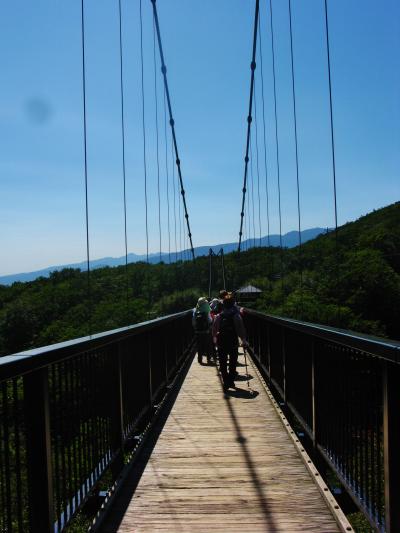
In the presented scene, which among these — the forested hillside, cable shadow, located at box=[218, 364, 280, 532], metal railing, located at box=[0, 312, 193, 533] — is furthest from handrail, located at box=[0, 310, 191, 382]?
the forested hillside

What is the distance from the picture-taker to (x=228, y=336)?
621 cm

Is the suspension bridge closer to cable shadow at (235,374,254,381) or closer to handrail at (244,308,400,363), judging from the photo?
handrail at (244,308,400,363)

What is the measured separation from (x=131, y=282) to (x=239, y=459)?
2017 inches

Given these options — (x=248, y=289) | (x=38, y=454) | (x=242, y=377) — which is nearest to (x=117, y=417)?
(x=38, y=454)

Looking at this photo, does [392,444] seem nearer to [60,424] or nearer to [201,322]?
[60,424]

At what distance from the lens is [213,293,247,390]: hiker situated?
6.13 metres

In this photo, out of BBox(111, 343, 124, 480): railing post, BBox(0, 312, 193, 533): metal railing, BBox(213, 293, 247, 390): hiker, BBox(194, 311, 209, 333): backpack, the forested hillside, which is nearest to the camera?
BBox(0, 312, 193, 533): metal railing

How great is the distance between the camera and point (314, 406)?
3.29 metres

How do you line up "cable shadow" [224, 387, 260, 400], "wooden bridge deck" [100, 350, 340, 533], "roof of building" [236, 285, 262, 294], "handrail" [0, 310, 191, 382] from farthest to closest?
"roof of building" [236, 285, 262, 294] < "cable shadow" [224, 387, 260, 400] < "wooden bridge deck" [100, 350, 340, 533] < "handrail" [0, 310, 191, 382]

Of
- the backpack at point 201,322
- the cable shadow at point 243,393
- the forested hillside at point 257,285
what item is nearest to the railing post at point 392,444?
the cable shadow at point 243,393

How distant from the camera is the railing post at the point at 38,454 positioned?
189 cm

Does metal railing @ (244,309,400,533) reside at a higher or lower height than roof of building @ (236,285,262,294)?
higher

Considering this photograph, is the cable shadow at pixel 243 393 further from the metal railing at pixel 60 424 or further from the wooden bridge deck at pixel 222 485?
the metal railing at pixel 60 424

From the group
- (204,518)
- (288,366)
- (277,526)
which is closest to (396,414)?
(277,526)
